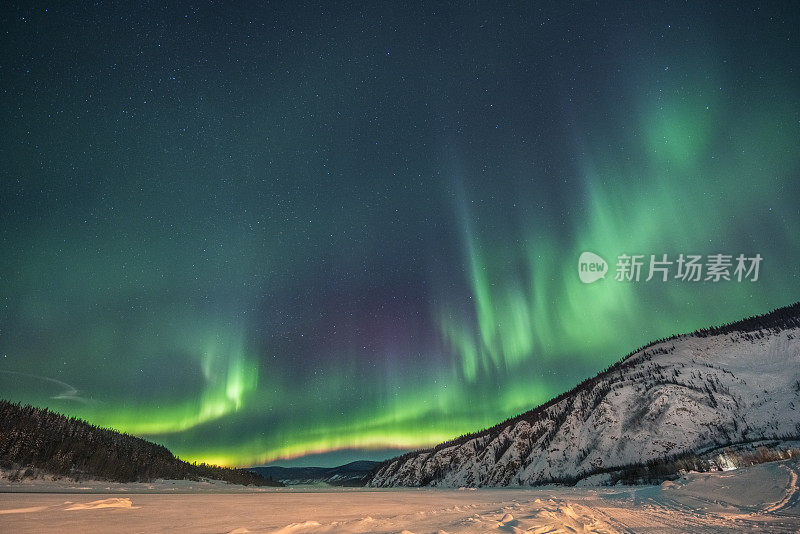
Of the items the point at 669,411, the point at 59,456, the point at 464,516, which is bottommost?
the point at 464,516

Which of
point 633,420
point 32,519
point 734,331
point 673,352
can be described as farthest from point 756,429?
point 32,519

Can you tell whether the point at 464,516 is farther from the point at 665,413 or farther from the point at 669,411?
the point at 665,413

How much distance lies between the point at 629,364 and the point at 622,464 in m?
74.2

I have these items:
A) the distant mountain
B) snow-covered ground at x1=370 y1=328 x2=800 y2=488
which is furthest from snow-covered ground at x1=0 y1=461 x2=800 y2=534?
snow-covered ground at x1=370 y1=328 x2=800 y2=488

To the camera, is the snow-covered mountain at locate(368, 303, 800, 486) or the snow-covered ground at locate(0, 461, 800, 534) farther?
the snow-covered mountain at locate(368, 303, 800, 486)

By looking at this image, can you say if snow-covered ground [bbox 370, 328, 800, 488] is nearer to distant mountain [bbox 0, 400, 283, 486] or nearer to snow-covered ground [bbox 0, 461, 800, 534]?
snow-covered ground [bbox 0, 461, 800, 534]

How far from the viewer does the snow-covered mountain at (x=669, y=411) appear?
86.7 m

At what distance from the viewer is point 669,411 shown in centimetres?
9494

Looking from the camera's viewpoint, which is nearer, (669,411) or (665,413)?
(669,411)

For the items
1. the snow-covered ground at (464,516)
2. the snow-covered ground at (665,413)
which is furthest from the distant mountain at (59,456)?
the snow-covered ground at (665,413)

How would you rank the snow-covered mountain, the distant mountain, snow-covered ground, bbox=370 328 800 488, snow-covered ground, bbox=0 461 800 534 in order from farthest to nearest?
the snow-covered mountain, snow-covered ground, bbox=370 328 800 488, the distant mountain, snow-covered ground, bbox=0 461 800 534

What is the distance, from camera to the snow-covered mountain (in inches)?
3413

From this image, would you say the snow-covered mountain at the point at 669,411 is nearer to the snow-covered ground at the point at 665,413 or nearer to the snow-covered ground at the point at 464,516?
the snow-covered ground at the point at 665,413

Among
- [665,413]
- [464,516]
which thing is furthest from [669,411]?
[464,516]
